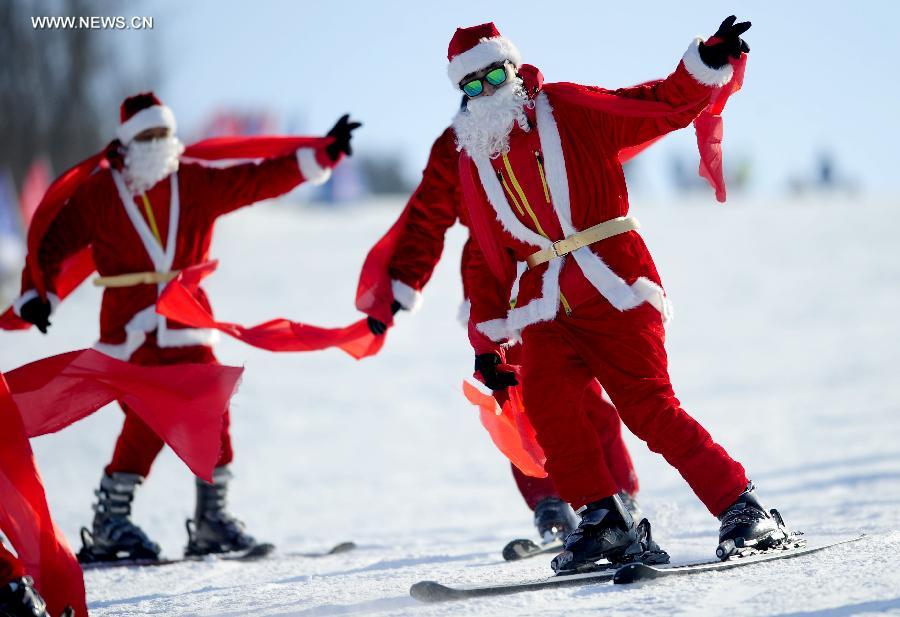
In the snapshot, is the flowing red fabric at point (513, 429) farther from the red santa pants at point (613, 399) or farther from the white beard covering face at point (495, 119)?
the white beard covering face at point (495, 119)

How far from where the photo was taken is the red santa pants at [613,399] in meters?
4.06

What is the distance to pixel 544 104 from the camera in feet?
14.3

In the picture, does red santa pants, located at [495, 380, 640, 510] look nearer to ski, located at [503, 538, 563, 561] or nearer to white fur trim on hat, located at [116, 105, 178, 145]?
ski, located at [503, 538, 563, 561]

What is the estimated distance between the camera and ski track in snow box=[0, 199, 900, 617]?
3994mm

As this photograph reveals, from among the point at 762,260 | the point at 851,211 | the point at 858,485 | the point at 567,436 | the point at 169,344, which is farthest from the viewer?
the point at 851,211

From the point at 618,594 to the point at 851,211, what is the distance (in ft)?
86.0

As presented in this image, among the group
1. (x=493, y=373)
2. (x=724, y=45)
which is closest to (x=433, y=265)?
(x=493, y=373)

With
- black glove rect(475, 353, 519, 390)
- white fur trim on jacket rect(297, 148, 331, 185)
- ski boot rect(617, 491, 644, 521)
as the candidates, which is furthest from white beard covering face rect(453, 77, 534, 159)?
white fur trim on jacket rect(297, 148, 331, 185)

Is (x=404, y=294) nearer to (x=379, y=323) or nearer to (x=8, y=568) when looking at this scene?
(x=379, y=323)

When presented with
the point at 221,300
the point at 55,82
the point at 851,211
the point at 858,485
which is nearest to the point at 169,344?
the point at 858,485

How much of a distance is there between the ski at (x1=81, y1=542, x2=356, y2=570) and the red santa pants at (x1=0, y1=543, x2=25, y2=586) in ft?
6.56

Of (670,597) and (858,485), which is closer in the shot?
(670,597)

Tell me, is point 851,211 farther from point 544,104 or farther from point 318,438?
point 544,104

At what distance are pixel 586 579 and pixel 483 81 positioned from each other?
1.71 m
